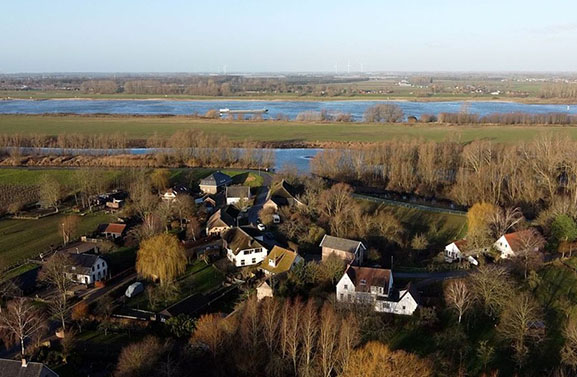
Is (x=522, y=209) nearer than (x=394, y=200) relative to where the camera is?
Yes

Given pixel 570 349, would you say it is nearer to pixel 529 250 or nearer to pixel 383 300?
pixel 383 300

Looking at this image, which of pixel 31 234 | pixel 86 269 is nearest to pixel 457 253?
pixel 86 269

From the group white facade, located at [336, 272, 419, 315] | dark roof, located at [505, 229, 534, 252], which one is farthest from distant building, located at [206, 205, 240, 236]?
dark roof, located at [505, 229, 534, 252]

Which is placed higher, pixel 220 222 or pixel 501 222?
pixel 501 222

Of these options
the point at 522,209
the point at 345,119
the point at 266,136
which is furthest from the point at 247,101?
the point at 522,209

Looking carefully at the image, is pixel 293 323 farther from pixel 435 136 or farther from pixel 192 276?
pixel 435 136

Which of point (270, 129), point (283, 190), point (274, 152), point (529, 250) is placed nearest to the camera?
point (529, 250)

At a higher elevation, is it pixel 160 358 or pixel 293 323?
pixel 293 323
